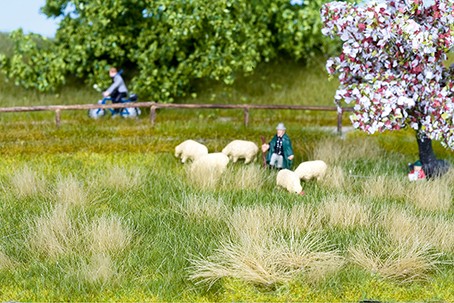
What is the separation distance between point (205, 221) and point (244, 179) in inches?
103

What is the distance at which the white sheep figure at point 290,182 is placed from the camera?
12.7 metres

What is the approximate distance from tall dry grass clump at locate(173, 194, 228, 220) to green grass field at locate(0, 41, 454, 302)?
0.03 meters

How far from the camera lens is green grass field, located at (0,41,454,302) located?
8695mm

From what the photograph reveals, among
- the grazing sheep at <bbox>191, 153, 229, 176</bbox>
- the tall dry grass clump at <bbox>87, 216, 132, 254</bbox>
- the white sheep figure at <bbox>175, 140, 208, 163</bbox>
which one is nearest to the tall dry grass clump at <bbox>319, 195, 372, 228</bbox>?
the grazing sheep at <bbox>191, 153, 229, 176</bbox>

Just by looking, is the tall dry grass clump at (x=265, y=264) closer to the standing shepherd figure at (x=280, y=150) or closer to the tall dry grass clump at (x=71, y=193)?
the tall dry grass clump at (x=71, y=193)

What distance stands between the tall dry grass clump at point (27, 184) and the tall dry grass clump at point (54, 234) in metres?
1.78

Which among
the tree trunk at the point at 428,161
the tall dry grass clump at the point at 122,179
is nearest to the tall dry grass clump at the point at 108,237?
the tall dry grass clump at the point at 122,179

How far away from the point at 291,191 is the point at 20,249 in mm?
5029

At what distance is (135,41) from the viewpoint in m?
20.8

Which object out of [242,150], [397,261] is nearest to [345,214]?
[397,261]

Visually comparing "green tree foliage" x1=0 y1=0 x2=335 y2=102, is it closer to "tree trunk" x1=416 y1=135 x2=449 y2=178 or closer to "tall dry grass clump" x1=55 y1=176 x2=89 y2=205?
"tree trunk" x1=416 y1=135 x2=449 y2=178

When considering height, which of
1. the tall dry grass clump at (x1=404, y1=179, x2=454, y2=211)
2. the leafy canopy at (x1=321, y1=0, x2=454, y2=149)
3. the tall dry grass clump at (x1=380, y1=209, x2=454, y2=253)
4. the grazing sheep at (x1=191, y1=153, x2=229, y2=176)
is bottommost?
the tall dry grass clump at (x1=404, y1=179, x2=454, y2=211)

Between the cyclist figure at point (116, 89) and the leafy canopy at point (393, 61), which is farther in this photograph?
the cyclist figure at point (116, 89)

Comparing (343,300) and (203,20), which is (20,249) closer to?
(343,300)
